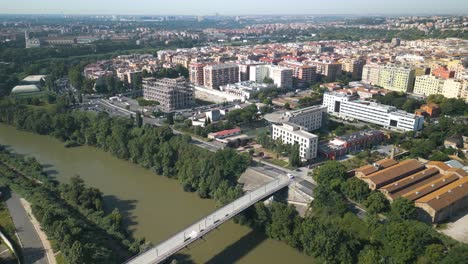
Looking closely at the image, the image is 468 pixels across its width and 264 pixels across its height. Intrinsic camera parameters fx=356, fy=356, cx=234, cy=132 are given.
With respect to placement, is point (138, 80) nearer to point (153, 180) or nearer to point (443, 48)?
point (153, 180)

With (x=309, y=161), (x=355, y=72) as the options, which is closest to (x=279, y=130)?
(x=309, y=161)

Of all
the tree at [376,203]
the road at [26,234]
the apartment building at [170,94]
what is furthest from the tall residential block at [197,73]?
the tree at [376,203]

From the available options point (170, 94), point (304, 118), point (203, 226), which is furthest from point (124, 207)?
point (170, 94)

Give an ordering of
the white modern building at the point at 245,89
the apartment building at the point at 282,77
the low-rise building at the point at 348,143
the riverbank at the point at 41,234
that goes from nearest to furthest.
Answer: the riverbank at the point at 41,234
the low-rise building at the point at 348,143
the white modern building at the point at 245,89
the apartment building at the point at 282,77

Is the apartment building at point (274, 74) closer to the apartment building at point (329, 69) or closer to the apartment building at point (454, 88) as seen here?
the apartment building at point (329, 69)

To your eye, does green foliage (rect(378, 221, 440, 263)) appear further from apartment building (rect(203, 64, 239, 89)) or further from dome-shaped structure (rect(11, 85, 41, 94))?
dome-shaped structure (rect(11, 85, 41, 94))

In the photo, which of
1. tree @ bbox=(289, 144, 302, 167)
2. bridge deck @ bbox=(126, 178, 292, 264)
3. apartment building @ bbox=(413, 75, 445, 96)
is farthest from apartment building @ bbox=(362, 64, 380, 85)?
bridge deck @ bbox=(126, 178, 292, 264)
